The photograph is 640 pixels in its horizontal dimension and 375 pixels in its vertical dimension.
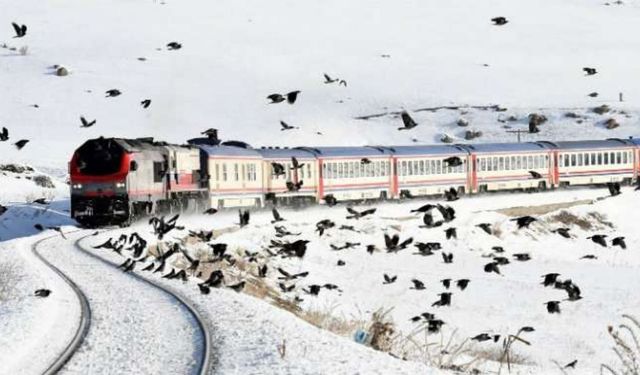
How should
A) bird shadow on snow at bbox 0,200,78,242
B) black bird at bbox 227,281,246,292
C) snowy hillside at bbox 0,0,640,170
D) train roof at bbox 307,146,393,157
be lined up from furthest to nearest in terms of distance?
snowy hillside at bbox 0,0,640,170 < train roof at bbox 307,146,393,157 < bird shadow on snow at bbox 0,200,78,242 < black bird at bbox 227,281,246,292

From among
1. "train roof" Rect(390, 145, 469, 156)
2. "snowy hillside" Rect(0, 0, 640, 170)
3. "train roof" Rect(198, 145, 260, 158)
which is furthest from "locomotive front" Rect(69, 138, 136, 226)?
"snowy hillside" Rect(0, 0, 640, 170)

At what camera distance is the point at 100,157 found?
36.1 metres

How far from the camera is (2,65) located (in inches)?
3767

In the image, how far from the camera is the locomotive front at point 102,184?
3538cm

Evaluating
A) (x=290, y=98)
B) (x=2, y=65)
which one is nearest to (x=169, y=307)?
(x=290, y=98)

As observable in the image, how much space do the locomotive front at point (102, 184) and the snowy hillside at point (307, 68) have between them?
1173 inches

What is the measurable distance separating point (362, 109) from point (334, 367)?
260 feet

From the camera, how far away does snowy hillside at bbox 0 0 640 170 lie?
3354 inches

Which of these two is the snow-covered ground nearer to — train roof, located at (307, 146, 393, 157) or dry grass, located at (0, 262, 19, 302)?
train roof, located at (307, 146, 393, 157)

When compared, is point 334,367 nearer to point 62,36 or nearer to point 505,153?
point 505,153

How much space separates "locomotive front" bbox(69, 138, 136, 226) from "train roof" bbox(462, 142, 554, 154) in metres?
24.8

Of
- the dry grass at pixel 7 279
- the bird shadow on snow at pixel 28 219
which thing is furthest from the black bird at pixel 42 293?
the bird shadow on snow at pixel 28 219

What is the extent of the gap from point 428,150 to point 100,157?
22.7 meters

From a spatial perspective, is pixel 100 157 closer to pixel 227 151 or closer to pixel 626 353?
pixel 227 151
